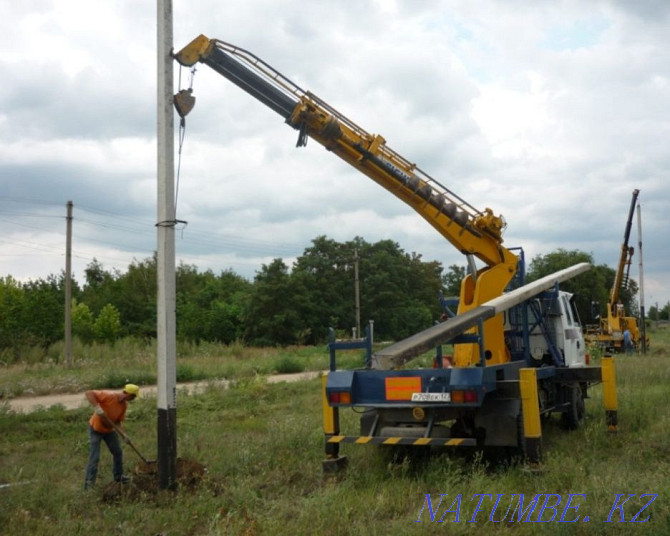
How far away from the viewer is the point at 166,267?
325 inches

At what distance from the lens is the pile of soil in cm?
795

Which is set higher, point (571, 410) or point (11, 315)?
point (11, 315)

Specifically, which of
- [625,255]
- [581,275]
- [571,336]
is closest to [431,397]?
[571,336]

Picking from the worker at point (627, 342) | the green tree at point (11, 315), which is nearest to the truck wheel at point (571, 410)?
the worker at point (627, 342)

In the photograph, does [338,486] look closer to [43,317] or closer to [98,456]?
[98,456]

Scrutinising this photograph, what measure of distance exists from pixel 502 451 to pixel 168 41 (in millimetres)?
6770

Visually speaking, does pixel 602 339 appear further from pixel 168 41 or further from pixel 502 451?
pixel 168 41

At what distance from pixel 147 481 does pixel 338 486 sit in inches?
89.0

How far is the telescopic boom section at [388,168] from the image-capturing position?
11.5 metres

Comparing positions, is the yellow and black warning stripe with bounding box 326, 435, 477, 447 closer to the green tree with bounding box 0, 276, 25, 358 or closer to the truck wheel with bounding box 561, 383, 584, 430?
the truck wheel with bounding box 561, 383, 584, 430

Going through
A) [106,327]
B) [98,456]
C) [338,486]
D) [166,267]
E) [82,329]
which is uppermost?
[106,327]

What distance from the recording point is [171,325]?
26.7 ft

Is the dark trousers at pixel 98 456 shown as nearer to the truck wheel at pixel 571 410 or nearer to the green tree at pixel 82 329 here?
the truck wheel at pixel 571 410

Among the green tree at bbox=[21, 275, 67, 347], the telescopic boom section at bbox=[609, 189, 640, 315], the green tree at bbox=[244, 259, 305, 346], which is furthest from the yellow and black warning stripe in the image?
the green tree at bbox=[244, 259, 305, 346]
